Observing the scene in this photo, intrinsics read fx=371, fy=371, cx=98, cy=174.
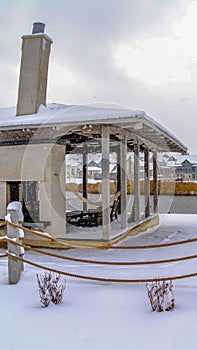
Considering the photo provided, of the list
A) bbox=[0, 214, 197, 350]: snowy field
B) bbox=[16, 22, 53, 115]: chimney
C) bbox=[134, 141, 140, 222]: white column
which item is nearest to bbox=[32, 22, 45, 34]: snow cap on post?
bbox=[16, 22, 53, 115]: chimney

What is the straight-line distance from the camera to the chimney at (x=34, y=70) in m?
8.16

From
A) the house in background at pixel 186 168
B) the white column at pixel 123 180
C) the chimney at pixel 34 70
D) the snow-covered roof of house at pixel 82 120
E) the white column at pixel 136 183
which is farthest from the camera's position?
the house in background at pixel 186 168

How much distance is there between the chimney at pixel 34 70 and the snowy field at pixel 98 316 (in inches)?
166

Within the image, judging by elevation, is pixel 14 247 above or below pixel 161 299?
above

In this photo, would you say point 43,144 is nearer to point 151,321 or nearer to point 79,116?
point 79,116

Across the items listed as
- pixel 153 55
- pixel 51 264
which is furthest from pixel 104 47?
pixel 51 264

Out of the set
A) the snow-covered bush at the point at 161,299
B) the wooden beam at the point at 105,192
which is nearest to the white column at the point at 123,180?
the wooden beam at the point at 105,192

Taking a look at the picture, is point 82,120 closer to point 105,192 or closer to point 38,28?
point 105,192

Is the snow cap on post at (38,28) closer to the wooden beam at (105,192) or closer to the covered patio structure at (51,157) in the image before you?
the covered patio structure at (51,157)

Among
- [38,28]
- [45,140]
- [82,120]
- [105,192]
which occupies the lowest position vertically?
[105,192]

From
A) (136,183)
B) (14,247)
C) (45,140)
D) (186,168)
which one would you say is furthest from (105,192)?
(186,168)

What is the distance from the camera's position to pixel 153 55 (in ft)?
37.6

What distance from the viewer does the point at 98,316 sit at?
3473 millimetres

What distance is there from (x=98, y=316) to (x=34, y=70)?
6270 mm
